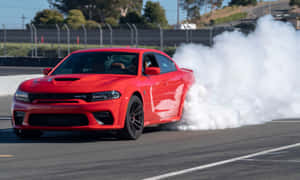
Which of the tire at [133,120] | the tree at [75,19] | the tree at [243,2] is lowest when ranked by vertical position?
the tire at [133,120]

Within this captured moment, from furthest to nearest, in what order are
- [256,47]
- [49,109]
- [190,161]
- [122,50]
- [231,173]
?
[256,47] → [122,50] → [49,109] → [190,161] → [231,173]

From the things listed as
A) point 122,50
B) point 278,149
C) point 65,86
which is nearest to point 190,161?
point 278,149

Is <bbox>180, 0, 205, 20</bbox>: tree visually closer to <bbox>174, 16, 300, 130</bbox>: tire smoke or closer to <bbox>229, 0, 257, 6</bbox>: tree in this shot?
<bbox>229, 0, 257, 6</bbox>: tree

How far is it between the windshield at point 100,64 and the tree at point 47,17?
7349cm

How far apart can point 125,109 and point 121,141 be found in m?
0.53

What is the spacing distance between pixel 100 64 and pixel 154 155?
265 cm

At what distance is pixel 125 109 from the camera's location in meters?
9.73

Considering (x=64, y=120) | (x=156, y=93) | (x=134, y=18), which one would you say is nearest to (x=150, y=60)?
(x=156, y=93)

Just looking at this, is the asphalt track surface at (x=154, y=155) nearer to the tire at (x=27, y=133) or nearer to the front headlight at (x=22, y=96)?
the tire at (x=27, y=133)

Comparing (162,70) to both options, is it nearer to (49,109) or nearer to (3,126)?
(49,109)

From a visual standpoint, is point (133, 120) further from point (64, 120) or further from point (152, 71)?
point (64, 120)

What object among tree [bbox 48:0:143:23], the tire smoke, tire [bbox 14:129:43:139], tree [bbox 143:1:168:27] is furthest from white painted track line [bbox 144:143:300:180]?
tree [bbox 48:0:143:23]

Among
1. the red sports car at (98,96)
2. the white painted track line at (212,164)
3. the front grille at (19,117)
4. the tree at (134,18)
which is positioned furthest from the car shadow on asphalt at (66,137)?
the tree at (134,18)

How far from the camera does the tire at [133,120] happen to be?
9.84m
